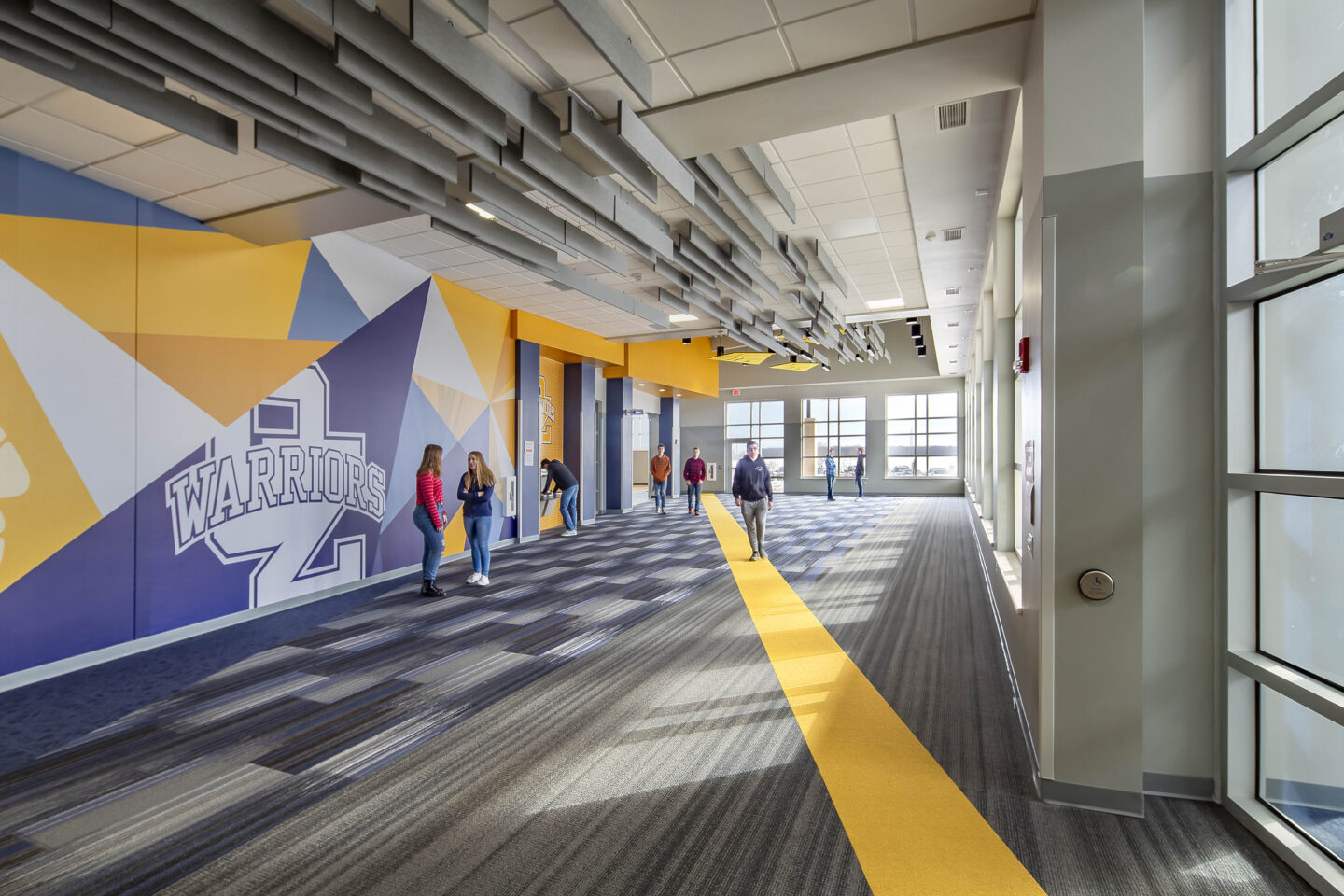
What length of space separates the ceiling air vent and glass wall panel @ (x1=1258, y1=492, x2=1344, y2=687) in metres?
3.07

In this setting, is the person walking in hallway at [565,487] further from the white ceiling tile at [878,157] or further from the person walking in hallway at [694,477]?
the white ceiling tile at [878,157]

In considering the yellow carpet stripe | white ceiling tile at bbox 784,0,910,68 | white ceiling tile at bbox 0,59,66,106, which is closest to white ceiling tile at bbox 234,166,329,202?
white ceiling tile at bbox 0,59,66,106

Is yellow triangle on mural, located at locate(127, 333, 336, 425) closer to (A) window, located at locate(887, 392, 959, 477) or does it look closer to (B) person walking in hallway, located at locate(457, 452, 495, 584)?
Result: (B) person walking in hallway, located at locate(457, 452, 495, 584)

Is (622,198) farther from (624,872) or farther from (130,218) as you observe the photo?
(624,872)

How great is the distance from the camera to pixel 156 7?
2686mm

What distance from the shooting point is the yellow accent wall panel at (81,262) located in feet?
13.6

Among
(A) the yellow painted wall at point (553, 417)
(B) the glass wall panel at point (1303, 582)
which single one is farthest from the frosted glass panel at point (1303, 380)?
(A) the yellow painted wall at point (553, 417)

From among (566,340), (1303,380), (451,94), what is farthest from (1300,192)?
(566,340)

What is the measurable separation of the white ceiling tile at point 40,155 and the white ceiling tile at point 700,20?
13.3 ft

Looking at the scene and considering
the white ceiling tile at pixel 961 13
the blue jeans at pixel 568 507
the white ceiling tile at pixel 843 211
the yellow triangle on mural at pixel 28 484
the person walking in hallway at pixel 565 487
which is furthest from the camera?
the blue jeans at pixel 568 507

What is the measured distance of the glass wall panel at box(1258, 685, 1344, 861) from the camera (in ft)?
7.14

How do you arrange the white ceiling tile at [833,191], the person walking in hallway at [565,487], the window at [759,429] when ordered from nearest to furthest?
the white ceiling tile at [833,191], the person walking in hallway at [565,487], the window at [759,429]

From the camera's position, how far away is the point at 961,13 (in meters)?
3.05

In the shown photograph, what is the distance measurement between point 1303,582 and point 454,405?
7.95 m
